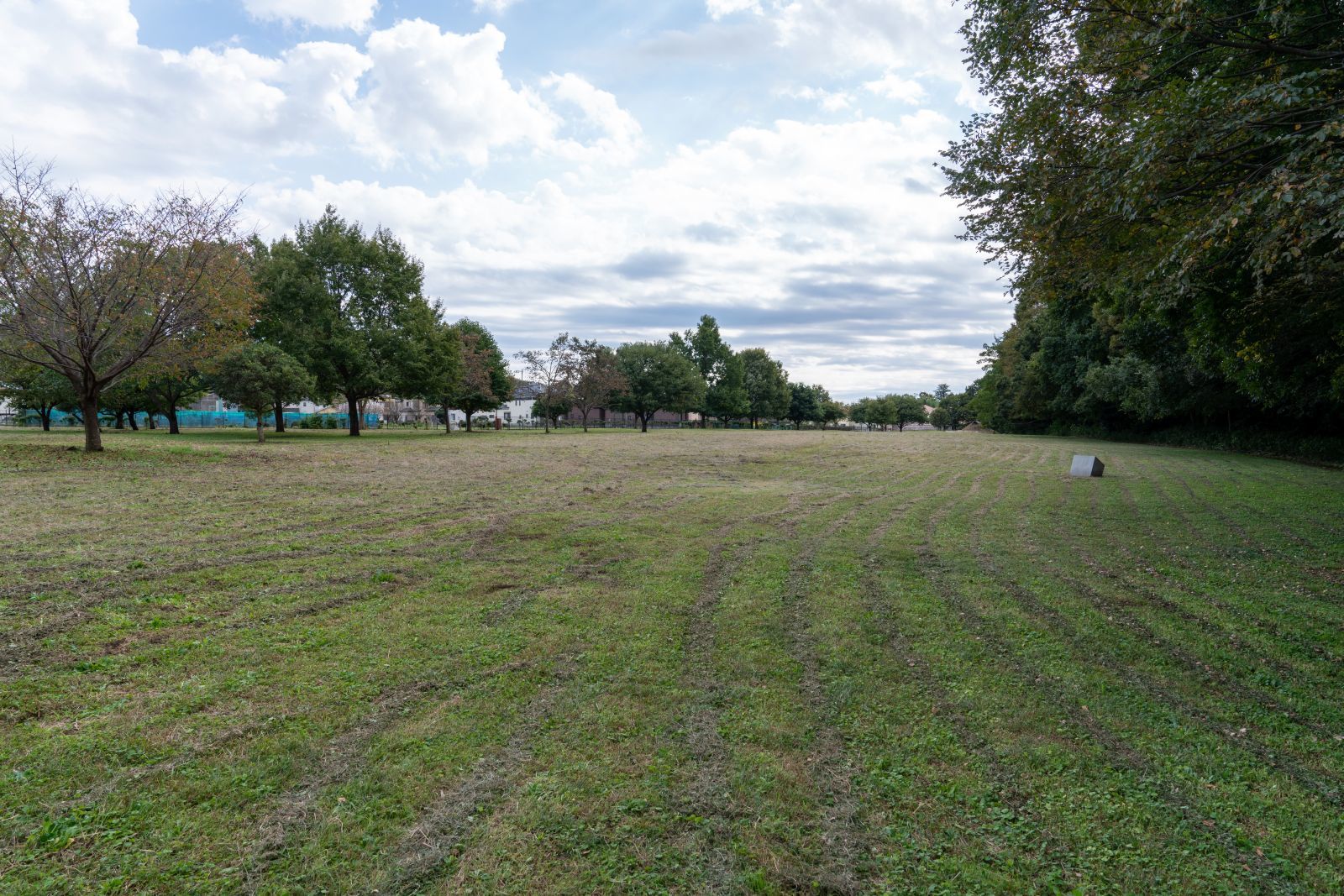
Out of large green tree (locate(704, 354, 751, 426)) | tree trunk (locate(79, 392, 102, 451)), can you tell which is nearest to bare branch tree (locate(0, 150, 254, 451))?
tree trunk (locate(79, 392, 102, 451))

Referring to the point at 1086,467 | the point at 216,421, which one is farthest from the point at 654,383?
the point at 1086,467

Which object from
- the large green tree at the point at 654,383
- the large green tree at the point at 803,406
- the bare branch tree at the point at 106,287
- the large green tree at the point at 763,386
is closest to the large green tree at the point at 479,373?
the large green tree at the point at 654,383

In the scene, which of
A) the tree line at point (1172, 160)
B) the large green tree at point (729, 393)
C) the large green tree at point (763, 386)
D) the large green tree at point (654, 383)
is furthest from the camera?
the large green tree at point (763, 386)

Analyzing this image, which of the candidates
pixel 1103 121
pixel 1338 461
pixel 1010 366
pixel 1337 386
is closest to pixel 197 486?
pixel 1103 121

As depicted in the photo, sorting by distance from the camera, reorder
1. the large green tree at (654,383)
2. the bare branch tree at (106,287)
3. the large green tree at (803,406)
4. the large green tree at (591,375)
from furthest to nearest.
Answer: the large green tree at (803,406), the large green tree at (654,383), the large green tree at (591,375), the bare branch tree at (106,287)

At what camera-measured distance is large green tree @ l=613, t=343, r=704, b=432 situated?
208ft

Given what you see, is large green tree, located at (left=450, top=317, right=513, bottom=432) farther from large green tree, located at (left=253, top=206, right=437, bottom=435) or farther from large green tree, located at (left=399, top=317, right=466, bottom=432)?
large green tree, located at (left=253, top=206, right=437, bottom=435)

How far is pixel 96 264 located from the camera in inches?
649

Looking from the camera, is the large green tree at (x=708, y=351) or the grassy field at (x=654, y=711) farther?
the large green tree at (x=708, y=351)

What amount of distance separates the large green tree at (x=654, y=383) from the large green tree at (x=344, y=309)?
→ 27687 millimetres

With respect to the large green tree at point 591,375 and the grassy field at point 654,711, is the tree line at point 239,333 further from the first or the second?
the grassy field at point 654,711

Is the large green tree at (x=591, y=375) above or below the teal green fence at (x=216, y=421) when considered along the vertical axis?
above

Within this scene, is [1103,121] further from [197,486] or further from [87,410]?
[87,410]

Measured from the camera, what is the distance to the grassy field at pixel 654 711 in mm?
2764
